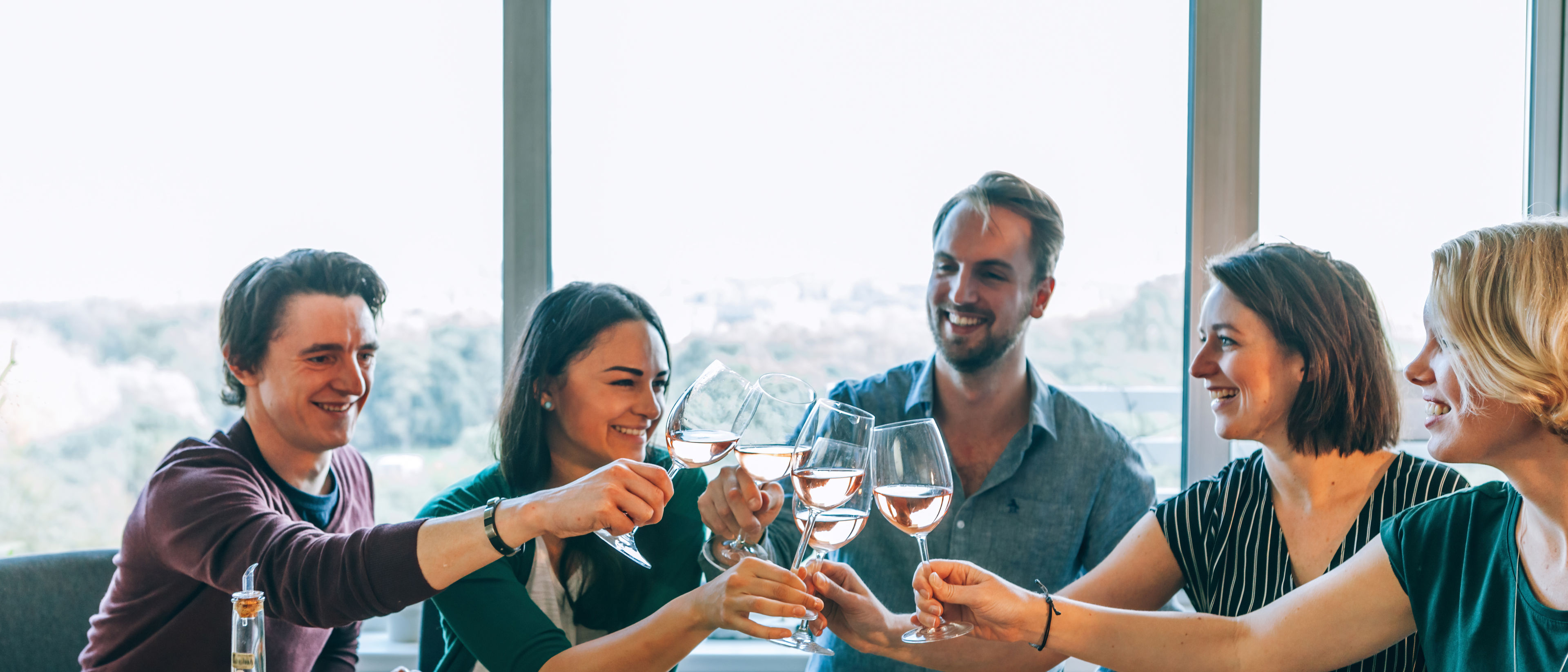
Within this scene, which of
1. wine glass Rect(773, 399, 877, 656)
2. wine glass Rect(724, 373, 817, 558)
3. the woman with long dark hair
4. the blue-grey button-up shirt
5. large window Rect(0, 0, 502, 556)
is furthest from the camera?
large window Rect(0, 0, 502, 556)

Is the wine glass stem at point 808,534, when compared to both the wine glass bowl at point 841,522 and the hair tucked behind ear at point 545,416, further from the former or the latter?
the hair tucked behind ear at point 545,416

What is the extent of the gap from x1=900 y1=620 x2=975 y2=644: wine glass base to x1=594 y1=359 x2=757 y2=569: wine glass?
1.16ft

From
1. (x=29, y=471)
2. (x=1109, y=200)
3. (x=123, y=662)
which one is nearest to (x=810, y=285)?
(x=1109, y=200)

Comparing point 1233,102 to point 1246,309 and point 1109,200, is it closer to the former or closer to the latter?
point 1109,200

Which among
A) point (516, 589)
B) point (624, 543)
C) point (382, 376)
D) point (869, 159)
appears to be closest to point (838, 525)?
point (624, 543)

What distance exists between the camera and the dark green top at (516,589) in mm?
1509

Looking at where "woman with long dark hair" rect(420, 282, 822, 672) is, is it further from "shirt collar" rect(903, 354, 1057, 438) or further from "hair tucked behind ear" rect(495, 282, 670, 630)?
"shirt collar" rect(903, 354, 1057, 438)

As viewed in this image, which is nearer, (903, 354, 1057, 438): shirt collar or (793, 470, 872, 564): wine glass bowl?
(793, 470, 872, 564): wine glass bowl

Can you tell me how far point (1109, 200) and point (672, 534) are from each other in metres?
1.43

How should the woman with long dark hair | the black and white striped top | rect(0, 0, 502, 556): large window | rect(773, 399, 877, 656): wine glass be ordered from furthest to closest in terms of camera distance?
rect(0, 0, 502, 556): large window < the woman with long dark hair < the black and white striped top < rect(773, 399, 877, 656): wine glass

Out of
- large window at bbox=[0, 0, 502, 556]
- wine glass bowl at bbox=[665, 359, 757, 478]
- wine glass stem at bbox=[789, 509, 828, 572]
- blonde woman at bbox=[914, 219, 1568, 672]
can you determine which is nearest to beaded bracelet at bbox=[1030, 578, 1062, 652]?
blonde woman at bbox=[914, 219, 1568, 672]

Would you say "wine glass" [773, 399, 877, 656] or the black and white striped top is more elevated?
"wine glass" [773, 399, 877, 656]

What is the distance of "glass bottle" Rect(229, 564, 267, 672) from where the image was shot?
109cm

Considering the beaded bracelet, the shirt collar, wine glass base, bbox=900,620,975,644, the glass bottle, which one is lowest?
the beaded bracelet
